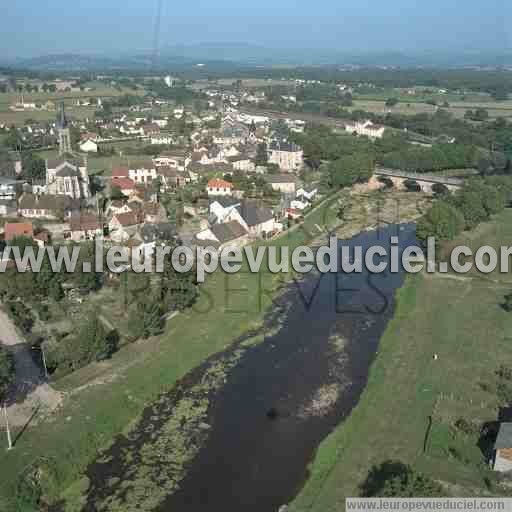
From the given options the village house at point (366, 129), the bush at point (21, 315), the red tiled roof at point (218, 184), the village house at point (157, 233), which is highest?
the village house at point (366, 129)

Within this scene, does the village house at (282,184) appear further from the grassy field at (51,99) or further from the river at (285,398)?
the grassy field at (51,99)

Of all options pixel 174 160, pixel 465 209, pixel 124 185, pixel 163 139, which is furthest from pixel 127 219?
pixel 163 139

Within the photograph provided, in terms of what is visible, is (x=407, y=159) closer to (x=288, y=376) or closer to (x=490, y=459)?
(x=288, y=376)

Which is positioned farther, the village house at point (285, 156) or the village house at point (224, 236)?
the village house at point (285, 156)

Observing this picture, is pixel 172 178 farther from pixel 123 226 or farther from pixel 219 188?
pixel 123 226

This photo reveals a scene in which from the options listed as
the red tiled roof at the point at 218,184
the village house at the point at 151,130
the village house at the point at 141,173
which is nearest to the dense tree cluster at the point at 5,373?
the red tiled roof at the point at 218,184
